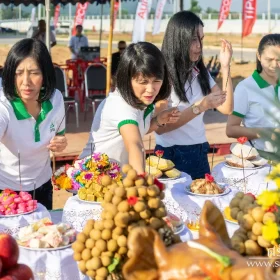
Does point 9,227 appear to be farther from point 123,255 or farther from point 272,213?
point 272,213

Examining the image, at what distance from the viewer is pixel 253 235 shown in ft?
5.32

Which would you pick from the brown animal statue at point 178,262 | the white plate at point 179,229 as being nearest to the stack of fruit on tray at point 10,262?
the brown animal statue at point 178,262

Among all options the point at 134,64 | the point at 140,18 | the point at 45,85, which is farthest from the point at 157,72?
the point at 140,18

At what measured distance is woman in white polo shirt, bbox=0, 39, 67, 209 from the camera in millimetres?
2652

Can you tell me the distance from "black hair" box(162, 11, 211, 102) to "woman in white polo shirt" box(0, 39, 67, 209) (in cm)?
77

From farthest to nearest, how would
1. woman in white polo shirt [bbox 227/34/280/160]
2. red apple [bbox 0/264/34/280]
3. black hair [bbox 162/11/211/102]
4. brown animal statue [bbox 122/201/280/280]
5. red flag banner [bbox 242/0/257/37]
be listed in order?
red flag banner [bbox 242/0/257/37], woman in white polo shirt [bbox 227/34/280/160], black hair [bbox 162/11/211/102], red apple [bbox 0/264/34/280], brown animal statue [bbox 122/201/280/280]

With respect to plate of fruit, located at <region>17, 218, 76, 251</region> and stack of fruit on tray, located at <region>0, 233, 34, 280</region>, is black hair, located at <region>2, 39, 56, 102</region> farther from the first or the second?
stack of fruit on tray, located at <region>0, 233, 34, 280</region>

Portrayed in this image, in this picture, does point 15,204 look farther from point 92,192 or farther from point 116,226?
point 116,226

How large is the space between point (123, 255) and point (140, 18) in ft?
32.5

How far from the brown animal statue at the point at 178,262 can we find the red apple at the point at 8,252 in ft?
1.12

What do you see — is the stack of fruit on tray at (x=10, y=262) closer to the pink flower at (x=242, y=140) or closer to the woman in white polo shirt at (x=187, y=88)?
the woman in white polo shirt at (x=187, y=88)

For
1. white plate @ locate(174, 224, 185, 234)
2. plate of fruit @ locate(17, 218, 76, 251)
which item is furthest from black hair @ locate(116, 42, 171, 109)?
plate of fruit @ locate(17, 218, 76, 251)

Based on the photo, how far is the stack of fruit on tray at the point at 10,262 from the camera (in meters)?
1.50

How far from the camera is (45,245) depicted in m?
1.96
